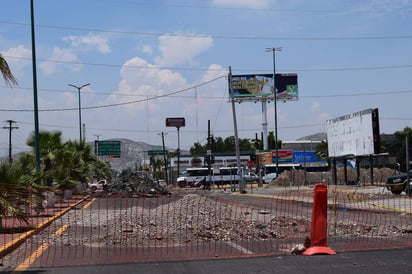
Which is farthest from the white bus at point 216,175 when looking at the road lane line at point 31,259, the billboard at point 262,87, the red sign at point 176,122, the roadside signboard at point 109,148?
the road lane line at point 31,259

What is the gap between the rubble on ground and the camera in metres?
47.3

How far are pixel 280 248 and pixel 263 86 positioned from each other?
84811 millimetres

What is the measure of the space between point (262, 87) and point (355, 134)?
4926cm

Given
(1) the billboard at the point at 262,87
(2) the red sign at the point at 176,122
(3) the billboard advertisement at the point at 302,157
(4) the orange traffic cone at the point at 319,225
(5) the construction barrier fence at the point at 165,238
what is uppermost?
(1) the billboard at the point at 262,87

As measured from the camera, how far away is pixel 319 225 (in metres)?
9.64

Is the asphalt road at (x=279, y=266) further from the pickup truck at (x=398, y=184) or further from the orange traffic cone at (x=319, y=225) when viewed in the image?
the pickup truck at (x=398, y=184)

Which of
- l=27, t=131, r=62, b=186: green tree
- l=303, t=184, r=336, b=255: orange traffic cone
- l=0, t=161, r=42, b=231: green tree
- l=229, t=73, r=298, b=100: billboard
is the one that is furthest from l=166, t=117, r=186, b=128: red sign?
→ l=303, t=184, r=336, b=255: orange traffic cone

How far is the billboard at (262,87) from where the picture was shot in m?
94.4

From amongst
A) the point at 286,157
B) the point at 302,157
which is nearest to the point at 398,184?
Result: the point at 286,157

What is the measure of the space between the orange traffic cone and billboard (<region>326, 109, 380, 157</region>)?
3490cm

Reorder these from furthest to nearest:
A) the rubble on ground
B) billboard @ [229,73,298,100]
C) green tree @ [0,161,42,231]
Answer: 1. billboard @ [229,73,298,100]
2. the rubble on ground
3. green tree @ [0,161,42,231]

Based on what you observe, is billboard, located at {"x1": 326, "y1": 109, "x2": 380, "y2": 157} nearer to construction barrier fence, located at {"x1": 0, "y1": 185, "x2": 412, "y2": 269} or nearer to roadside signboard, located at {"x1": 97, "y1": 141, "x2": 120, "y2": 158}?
construction barrier fence, located at {"x1": 0, "y1": 185, "x2": 412, "y2": 269}

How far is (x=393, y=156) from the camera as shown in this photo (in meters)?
Answer: 86.9

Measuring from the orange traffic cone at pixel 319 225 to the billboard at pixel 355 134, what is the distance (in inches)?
1374
